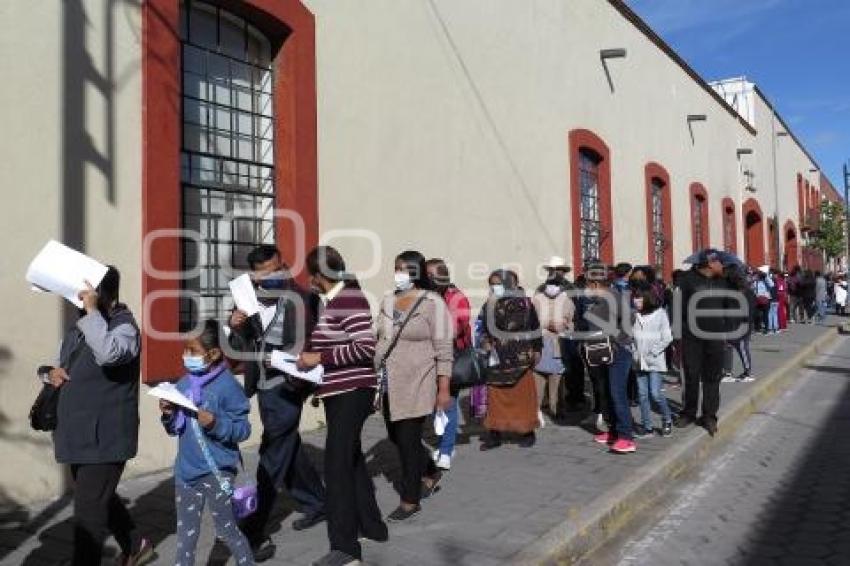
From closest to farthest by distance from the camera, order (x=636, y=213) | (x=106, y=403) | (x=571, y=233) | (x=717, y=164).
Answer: (x=106, y=403), (x=571, y=233), (x=636, y=213), (x=717, y=164)

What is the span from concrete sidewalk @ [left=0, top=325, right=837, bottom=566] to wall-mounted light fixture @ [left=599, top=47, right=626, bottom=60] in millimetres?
9287

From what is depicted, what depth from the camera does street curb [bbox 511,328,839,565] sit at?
431 cm

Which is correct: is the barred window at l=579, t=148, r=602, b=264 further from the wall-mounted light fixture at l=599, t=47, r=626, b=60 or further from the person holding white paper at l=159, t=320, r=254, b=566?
the person holding white paper at l=159, t=320, r=254, b=566

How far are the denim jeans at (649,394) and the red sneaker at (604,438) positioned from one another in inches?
15.9

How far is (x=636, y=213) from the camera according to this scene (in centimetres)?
1633

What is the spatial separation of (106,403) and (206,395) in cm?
46

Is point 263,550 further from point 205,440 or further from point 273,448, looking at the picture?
point 205,440

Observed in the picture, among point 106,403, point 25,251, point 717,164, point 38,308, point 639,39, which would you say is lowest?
point 106,403

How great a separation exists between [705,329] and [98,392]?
563 cm

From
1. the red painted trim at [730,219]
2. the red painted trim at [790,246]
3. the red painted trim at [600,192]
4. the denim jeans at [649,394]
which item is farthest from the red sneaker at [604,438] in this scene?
the red painted trim at [790,246]

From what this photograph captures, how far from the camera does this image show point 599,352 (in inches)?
265

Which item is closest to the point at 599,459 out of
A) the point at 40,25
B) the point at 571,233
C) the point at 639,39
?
the point at 40,25

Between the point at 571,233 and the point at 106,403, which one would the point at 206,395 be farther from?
the point at 571,233

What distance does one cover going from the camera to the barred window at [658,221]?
1766 centimetres
